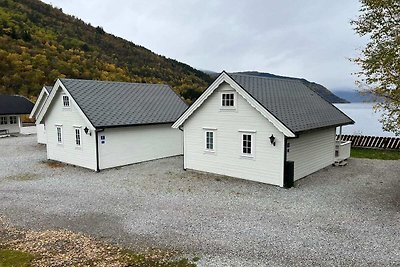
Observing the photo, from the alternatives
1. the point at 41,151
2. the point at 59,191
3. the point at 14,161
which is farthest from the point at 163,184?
the point at 41,151

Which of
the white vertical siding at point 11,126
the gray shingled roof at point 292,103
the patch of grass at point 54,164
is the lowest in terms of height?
the patch of grass at point 54,164

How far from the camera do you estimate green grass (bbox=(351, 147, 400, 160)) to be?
813 inches

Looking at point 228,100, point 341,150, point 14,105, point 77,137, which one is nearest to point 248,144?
point 228,100

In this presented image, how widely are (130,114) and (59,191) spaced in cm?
693

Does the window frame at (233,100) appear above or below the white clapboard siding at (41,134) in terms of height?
above

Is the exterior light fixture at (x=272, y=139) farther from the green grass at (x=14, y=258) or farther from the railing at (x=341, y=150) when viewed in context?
the green grass at (x=14, y=258)

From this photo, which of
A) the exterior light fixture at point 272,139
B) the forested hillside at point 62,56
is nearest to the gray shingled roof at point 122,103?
the exterior light fixture at point 272,139

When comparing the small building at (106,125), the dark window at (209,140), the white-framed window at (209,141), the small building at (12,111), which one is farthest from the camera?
the small building at (12,111)

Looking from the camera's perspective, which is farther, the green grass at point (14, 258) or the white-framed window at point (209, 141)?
the white-framed window at point (209, 141)

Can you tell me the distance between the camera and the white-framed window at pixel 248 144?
47.3 ft

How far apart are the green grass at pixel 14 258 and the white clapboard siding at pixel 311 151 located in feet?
34.8

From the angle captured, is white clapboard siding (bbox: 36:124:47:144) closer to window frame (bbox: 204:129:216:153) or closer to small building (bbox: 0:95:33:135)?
small building (bbox: 0:95:33:135)

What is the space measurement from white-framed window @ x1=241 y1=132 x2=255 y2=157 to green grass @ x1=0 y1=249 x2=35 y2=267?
9.59 m

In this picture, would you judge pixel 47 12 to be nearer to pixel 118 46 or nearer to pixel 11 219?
pixel 118 46
